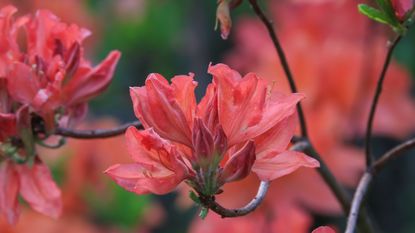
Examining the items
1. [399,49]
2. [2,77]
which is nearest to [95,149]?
[399,49]

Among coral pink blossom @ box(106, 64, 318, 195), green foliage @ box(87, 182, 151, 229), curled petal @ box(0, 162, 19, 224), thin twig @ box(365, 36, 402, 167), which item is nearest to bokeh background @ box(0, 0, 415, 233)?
green foliage @ box(87, 182, 151, 229)

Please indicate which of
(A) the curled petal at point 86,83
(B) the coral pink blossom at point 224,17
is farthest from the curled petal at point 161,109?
(A) the curled petal at point 86,83

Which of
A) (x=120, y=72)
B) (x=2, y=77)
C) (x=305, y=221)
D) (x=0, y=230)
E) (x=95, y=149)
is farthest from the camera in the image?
(x=120, y=72)

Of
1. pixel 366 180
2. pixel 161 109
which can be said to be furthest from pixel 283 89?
pixel 161 109

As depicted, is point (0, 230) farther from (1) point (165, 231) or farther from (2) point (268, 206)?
(1) point (165, 231)

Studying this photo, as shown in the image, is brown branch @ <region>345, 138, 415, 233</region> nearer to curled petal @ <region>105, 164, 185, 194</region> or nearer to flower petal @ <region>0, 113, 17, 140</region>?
curled petal @ <region>105, 164, 185, 194</region>

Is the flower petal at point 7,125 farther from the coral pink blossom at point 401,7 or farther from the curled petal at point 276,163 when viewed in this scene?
the coral pink blossom at point 401,7

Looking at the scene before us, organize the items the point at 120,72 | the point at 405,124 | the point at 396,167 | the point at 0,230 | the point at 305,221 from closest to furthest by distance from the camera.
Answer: the point at 305,221 < the point at 0,230 < the point at 405,124 < the point at 396,167 < the point at 120,72
